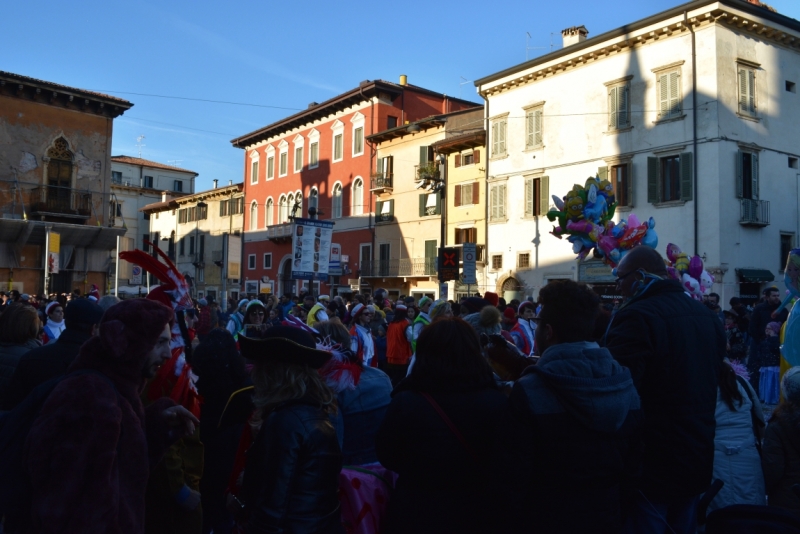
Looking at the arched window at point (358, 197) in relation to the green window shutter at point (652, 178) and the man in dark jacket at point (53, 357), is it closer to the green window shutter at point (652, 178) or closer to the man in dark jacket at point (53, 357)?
the green window shutter at point (652, 178)

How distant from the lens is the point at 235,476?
326 centimetres

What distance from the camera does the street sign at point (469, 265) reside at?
17.2m

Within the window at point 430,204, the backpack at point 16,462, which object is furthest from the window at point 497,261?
the backpack at point 16,462

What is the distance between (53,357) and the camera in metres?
4.11

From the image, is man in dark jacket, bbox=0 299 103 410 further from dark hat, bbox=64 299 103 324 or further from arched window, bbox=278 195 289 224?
arched window, bbox=278 195 289 224

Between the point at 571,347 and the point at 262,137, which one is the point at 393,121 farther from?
the point at 571,347

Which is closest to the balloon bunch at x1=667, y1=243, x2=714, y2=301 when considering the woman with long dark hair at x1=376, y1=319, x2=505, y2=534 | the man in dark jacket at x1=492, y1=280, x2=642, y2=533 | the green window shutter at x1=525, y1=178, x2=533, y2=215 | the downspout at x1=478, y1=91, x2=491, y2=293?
the man in dark jacket at x1=492, y1=280, x2=642, y2=533

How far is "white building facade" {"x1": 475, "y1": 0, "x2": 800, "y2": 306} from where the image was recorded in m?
21.8

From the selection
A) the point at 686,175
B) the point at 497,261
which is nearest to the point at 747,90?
the point at 686,175

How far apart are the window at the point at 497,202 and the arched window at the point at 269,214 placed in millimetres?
18857

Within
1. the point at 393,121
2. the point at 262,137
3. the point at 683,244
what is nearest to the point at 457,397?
the point at 683,244

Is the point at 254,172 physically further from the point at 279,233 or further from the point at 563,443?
the point at 563,443

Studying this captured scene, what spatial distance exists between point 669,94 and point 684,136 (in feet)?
5.25

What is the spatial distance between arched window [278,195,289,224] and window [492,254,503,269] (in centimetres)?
1766
